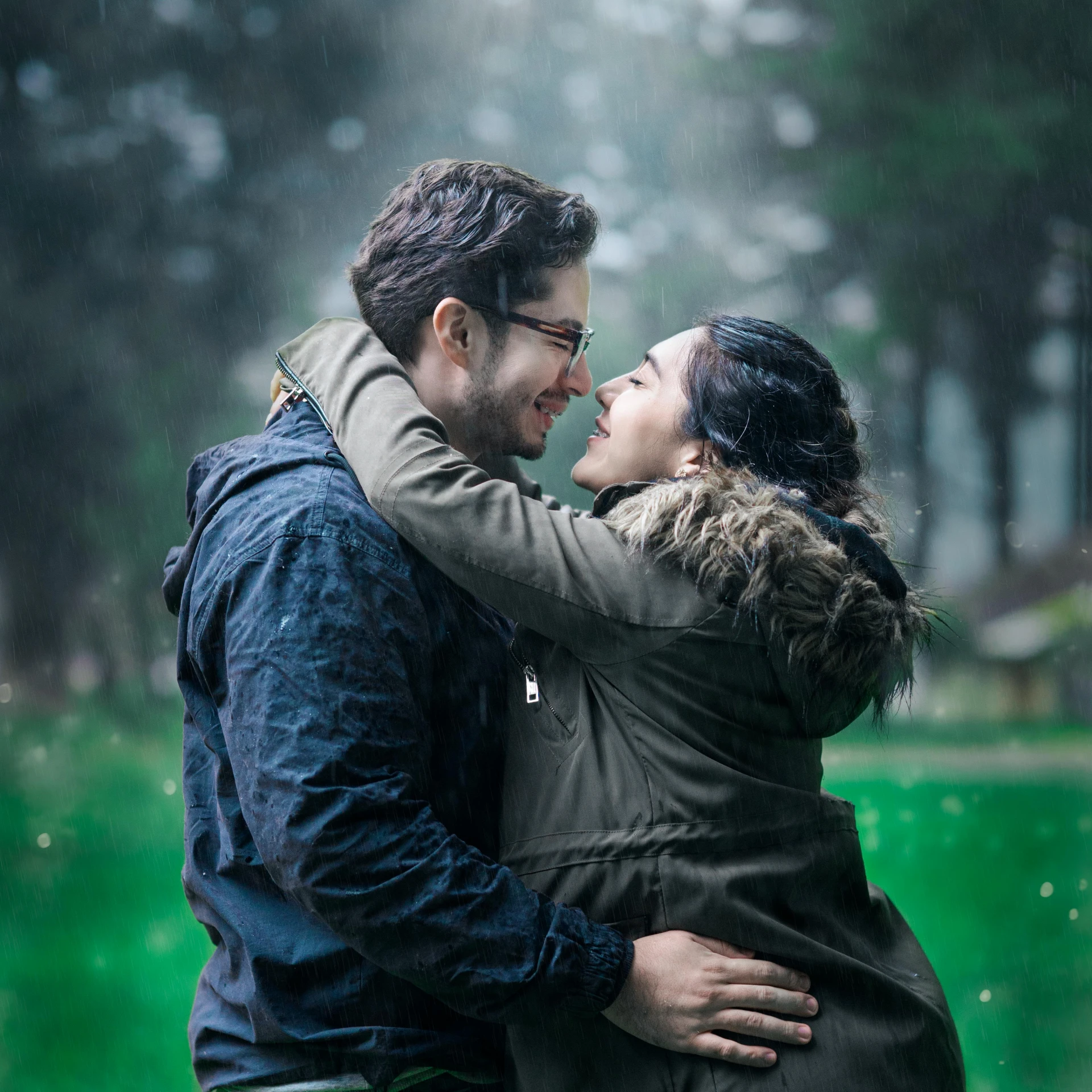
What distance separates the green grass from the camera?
3.81 meters

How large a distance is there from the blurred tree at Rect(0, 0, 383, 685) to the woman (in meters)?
3.41

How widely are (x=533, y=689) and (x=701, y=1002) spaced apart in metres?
0.40

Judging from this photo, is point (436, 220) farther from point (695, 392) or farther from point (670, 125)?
point (670, 125)

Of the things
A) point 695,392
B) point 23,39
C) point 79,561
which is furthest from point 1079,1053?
point 23,39

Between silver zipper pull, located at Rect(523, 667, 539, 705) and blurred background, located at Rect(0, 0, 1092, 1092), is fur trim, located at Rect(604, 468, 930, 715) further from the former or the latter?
blurred background, located at Rect(0, 0, 1092, 1092)

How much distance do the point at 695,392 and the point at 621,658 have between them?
506mm

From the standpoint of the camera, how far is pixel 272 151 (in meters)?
4.64

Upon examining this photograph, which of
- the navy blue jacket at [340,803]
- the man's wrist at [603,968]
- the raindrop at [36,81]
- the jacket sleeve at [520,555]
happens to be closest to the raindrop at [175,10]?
the raindrop at [36,81]

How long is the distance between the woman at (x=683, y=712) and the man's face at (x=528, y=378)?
0.34 metres

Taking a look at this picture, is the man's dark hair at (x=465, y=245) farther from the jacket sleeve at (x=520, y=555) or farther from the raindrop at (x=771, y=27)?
the raindrop at (x=771, y=27)

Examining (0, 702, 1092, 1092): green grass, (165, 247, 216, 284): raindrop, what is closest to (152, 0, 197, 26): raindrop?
(165, 247, 216, 284): raindrop

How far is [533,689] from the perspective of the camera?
1.29m

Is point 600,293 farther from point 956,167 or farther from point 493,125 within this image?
point 956,167

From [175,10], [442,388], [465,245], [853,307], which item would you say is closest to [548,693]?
[442,388]
